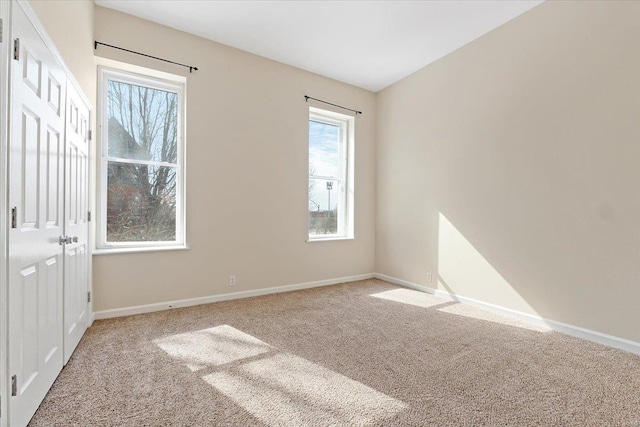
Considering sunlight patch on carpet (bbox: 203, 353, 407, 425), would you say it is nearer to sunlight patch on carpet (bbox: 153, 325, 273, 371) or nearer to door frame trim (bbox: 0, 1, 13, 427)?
sunlight patch on carpet (bbox: 153, 325, 273, 371)

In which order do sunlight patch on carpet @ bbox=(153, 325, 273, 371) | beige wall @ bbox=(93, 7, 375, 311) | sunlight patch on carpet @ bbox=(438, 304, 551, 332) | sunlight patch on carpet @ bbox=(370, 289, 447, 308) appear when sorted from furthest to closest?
sunlight patch on carpet @ bbox=(370, 289, 447, 308)
beige wall @ bbox=(93, 7, 375, 311)
sunlight patch on carpet @ bbox=(438, 304, 551, 332)
sunlight patch on carpet @ bbox=(153, 325, 273, 371)

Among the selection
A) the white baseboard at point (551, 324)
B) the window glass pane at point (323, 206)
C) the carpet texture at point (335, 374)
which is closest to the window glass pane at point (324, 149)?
the window glass pane at point (323, 206)

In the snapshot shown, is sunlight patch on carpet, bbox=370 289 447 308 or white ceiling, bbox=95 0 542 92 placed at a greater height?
white ceiling, bbox=95 0 542 92

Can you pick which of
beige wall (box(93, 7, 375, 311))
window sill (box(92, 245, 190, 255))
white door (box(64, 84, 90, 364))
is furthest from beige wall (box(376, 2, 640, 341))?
white door (box(64, 84, 90, 364))

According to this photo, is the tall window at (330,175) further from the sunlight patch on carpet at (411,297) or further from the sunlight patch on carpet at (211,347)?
the sunlight patch on carpet at (211,347)

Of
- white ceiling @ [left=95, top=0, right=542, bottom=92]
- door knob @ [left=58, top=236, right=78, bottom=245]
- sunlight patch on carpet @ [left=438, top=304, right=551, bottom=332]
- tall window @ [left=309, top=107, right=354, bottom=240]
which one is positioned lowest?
sunlight patch on carpet @ [left=438, top=304, right=551, bottom=332]

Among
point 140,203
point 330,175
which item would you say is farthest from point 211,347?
point 330,175

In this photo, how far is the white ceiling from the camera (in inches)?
122

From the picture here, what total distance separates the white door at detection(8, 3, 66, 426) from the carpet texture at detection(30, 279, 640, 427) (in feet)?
0.91

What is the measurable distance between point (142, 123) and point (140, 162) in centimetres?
46

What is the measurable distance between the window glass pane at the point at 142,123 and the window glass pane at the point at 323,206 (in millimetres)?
2009

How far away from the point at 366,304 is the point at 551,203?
87.5 inches

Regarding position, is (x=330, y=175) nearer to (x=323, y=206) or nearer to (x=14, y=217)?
(x=323, y=206)

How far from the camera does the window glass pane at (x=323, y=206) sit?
4.72 meters
